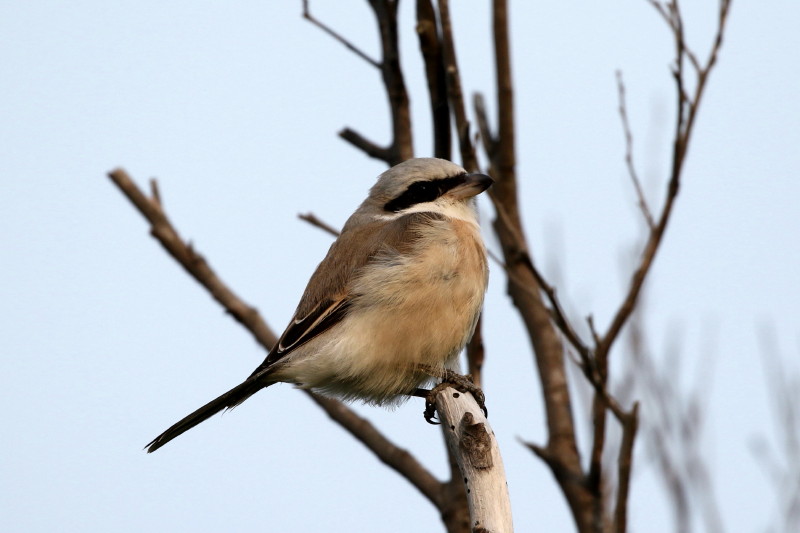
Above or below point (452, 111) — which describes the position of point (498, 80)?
above

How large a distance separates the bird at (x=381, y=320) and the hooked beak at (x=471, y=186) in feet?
0.91

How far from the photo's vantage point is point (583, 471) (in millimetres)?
3738

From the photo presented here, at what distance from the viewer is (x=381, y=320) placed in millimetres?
3773

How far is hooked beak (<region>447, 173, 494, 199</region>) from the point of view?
4324mm

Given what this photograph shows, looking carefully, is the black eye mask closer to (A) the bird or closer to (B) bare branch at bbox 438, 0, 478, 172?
(A) the bird

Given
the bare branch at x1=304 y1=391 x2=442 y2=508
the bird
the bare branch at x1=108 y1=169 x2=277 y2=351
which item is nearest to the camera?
the bird

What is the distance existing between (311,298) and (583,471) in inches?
49.7

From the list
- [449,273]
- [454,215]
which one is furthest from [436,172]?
[449,273]

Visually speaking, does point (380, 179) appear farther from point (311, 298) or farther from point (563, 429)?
point (563, 429)

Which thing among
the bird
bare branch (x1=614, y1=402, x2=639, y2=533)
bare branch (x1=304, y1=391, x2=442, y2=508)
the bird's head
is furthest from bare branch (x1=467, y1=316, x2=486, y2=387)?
bare branch (x1=614, y1=402, x2=639, y2=533)

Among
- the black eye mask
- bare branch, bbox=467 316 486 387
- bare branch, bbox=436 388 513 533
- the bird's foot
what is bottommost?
bare branch, bbox=436 388 513 533

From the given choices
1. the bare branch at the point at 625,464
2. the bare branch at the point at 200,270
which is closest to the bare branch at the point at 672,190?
the bare branch at the point at 625,464

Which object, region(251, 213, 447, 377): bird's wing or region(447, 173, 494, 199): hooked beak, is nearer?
region(251, 213, 447, 377): bird's wing

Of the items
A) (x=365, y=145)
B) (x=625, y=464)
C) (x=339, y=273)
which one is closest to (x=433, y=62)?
(x=365, y=145)
